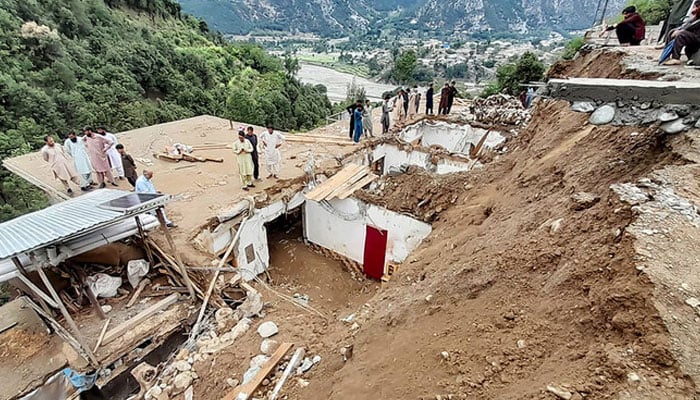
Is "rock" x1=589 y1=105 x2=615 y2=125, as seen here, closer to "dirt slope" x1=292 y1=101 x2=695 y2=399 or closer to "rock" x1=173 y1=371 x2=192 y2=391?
"dirt slope" x1=292 y1=101 x2=695 y2=399

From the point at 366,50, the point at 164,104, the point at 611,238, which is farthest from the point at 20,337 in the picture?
the point at 366,50

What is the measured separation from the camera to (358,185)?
9719mm

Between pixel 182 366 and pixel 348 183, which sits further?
pixel 348 183

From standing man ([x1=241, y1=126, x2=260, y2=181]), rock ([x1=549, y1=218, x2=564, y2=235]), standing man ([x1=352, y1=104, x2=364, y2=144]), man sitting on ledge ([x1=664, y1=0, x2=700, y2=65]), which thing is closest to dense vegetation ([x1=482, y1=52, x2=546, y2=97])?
standing man ([x1=352, y1=104, x2=364, y2=144])

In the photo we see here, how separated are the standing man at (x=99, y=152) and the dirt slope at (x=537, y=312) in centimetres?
746

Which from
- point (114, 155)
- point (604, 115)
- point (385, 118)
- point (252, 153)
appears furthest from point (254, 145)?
point (604, 115)

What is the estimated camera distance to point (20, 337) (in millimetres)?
6047

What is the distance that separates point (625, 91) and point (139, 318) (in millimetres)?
7654

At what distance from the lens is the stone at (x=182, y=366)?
5398 mm

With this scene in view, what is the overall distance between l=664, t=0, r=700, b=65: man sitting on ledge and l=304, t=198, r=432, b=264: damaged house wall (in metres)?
5.79

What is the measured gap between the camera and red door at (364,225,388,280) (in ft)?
31.1

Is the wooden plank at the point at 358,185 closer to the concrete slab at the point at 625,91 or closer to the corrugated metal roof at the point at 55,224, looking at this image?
the corrugated metal roof at the point at 55,224

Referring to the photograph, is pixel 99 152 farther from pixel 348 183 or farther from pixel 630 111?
pixel 630 111

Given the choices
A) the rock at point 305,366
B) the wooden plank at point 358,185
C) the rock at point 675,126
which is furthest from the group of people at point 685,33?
the rock at point 305,366
